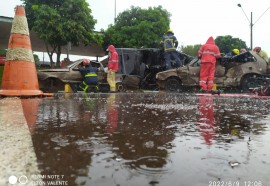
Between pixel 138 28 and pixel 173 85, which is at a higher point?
pixel 138 28

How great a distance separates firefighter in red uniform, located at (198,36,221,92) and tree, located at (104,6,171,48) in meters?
15.5

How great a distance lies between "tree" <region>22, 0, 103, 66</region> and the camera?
778 inches

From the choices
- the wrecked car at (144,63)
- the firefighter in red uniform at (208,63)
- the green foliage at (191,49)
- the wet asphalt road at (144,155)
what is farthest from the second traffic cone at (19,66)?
the green foliage at (191,49)

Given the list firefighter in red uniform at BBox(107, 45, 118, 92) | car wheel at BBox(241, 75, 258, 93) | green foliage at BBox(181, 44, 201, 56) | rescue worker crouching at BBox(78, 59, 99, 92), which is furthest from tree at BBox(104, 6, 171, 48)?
green foliage at BBox(181, 44, 201, 56)

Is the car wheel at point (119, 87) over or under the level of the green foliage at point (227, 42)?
under

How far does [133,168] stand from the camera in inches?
50.4

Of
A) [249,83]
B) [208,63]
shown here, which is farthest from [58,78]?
[249,83]

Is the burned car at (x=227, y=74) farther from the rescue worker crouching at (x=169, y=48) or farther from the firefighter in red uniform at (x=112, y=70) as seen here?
the firefighter in red uniform at (x=112, y=70)

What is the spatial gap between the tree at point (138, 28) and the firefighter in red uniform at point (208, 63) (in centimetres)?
1551

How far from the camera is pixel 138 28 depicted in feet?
88.0

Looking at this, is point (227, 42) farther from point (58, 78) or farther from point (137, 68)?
point (58, 78)

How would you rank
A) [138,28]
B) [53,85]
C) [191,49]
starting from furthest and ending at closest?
[191,49], [138,28], [53,85]

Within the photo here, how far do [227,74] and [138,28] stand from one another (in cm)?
1727

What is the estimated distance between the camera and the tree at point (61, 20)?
19750 mm
